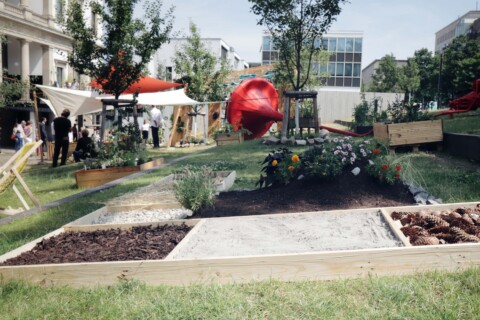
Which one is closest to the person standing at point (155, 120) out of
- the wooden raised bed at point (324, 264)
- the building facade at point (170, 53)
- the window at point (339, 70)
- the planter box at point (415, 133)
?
the planter box at point (415, 133)

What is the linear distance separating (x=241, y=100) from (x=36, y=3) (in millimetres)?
25023

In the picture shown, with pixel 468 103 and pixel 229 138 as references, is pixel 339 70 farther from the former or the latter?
pixel 468 103

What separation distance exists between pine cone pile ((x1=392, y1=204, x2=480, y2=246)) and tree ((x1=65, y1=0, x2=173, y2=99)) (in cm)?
1116

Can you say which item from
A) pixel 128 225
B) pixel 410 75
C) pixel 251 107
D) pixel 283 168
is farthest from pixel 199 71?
pixel 410 75

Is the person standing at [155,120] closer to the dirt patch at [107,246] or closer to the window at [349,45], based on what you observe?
the dirt patch at [107,246]

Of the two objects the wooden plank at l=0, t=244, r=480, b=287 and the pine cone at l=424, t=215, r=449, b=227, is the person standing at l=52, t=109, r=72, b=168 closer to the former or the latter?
the wooden plank at l=0, t=244, r=480, b=287

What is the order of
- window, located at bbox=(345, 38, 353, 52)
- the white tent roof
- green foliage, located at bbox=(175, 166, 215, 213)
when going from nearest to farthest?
green foliage, located at bbox=(175, 166, 215, 213)
the white tent roof
window, located at bbox=(345, 38, 353, 52)

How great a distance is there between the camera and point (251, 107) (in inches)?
815

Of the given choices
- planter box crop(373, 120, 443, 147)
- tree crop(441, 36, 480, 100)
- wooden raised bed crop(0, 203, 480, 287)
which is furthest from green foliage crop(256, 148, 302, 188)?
tree crop(441, 36, 480, 100)

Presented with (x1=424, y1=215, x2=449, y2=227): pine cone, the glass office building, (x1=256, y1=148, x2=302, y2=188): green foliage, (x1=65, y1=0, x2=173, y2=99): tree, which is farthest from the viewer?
the glass office building

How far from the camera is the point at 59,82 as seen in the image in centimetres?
3822

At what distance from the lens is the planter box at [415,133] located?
9.87 m

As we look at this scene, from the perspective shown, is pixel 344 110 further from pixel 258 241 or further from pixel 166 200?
pixel 258 241

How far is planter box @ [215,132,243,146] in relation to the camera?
19266 mm
